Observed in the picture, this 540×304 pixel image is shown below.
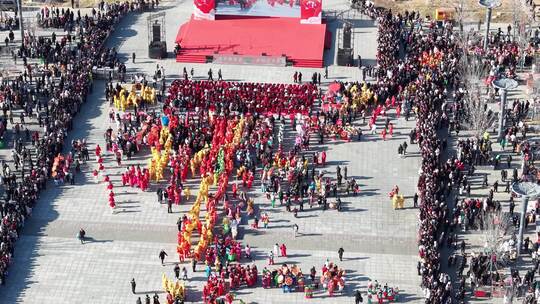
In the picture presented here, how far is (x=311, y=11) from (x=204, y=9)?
30.3 feet

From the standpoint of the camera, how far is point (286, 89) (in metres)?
84.1

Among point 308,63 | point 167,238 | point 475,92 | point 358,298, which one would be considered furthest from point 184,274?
point 308,63

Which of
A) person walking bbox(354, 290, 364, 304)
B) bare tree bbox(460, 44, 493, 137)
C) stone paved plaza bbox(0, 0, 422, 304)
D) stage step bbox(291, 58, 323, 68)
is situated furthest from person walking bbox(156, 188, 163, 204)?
stage step bbox(291, 58, 323, 68)

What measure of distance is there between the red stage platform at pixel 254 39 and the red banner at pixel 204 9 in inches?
19.6

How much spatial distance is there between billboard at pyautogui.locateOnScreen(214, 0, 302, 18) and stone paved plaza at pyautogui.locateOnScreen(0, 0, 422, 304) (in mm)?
19657

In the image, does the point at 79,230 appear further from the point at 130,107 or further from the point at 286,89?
the point at 286,89

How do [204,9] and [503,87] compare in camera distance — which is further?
[204,9]

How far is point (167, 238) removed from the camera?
6925 cm

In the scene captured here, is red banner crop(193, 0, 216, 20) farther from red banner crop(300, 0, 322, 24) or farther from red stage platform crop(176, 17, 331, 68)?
red banner crop(300, 0, 322, 24)

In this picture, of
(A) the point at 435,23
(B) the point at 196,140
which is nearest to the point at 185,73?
(B) the point at 196,140

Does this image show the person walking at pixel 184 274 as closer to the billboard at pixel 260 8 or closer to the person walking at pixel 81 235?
the person walking at pixel 81 235

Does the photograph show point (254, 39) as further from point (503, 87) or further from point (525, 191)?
point (525, 191)

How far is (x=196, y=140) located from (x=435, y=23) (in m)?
29.0

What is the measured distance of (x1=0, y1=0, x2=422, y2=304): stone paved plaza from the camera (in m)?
64.8
